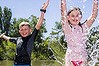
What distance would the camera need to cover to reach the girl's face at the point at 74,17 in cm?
546

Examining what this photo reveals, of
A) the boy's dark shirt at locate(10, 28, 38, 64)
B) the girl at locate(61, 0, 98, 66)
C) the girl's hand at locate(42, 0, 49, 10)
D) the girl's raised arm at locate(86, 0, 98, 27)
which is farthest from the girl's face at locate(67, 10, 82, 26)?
the boy's dark shirt at locate(10, 28, 38, 64)

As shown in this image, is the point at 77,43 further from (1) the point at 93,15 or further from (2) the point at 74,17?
(1) the point at 93,15

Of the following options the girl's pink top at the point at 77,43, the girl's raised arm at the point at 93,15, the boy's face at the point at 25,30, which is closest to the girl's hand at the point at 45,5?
the boy's face at the point at 25,30

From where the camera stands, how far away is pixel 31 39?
19.3ft

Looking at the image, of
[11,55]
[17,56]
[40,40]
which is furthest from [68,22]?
[40,40]

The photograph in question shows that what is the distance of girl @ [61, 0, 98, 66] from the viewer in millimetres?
5203

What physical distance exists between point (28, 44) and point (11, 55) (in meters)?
62.1

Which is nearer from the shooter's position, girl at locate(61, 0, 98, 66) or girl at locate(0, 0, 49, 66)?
girl at locate(61, 0, 98, 66)

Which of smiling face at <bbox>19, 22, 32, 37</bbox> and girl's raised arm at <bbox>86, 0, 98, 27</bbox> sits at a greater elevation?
girl's raised arm at <bbox>86, 0, 98, 27</bbox>

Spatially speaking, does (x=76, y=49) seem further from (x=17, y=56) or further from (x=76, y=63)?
(x=17, y=56)

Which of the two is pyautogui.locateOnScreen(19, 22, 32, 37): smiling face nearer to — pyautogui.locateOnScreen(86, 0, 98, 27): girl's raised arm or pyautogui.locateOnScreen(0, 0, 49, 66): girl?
pyautogui.locateOnScreen(0, 0, 49, 66): girl

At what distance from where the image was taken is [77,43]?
529cm

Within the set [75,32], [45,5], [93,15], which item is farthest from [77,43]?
[45,5]

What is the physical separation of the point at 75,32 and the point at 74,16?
286 mm
